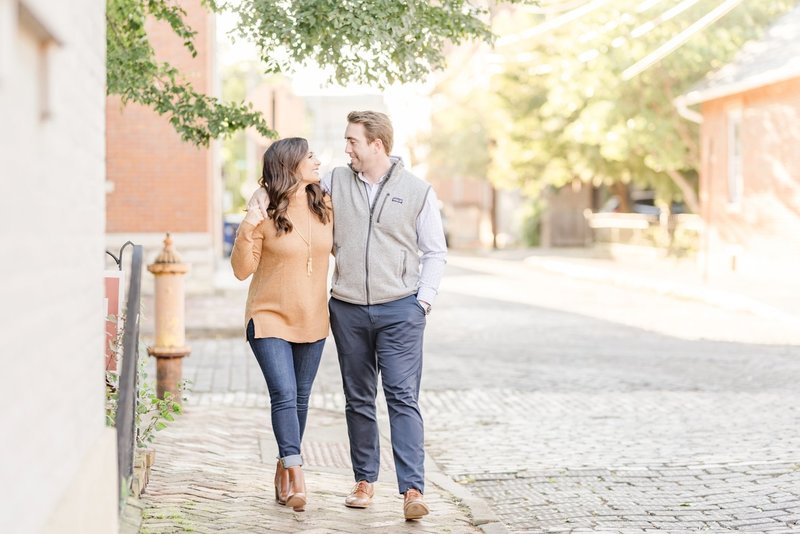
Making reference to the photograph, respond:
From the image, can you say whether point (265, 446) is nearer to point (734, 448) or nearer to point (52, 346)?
point (734, 448)

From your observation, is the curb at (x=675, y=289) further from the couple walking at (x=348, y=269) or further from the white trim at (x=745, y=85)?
the couple walking at (x=348, y=269)

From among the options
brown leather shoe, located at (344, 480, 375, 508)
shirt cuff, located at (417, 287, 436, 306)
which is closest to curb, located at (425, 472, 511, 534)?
brown leather shoe, located at (344, 480, 375, 508)

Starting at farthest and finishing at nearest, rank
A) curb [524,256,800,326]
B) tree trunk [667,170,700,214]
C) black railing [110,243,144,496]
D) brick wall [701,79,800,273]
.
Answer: tree trunk [667,170,700,214] < brick wall [701,79,800,273] < curb [524,256,800,326] < black railing [110,243,144,496]

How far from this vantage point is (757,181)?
86.4 feet

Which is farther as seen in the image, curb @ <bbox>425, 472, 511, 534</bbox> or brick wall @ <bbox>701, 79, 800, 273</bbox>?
brick wall @ <bbox>701, 79, 800, 273</bbox>

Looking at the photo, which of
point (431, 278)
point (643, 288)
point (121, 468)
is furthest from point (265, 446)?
point (643, 288)

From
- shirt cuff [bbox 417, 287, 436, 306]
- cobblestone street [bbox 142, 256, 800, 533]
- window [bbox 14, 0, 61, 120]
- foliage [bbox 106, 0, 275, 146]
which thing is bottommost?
cobblestone street [bbox 142, 256, 800, 533]

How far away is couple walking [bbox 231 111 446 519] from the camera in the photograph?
5977mm

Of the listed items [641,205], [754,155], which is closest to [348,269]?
[754,155]

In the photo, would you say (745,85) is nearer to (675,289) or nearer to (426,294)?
(675,289)

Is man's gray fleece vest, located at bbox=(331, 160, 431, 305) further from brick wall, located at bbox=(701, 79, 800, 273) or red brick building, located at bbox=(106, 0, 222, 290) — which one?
brick wall, located at bbox=(701, 79, 800, 273)

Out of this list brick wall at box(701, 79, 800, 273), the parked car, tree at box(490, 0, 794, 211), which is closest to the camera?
brick wall at box(701, 79, 800, 273)

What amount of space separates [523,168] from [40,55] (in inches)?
1418

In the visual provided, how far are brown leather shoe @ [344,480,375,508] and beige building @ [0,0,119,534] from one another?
2034 mm
